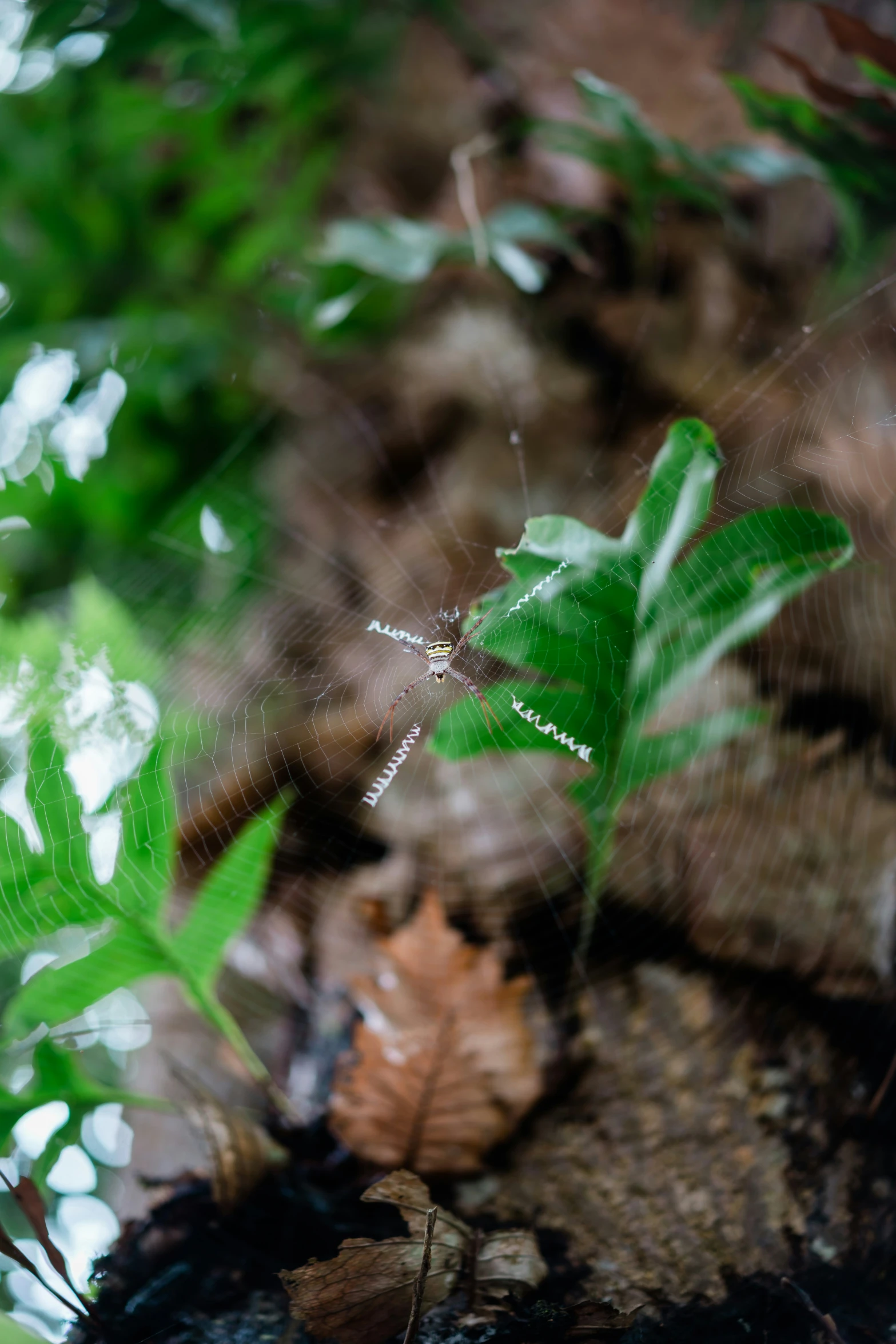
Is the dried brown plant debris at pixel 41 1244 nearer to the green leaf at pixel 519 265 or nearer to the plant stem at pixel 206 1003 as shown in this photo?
the plant stem at pixel 206 1003

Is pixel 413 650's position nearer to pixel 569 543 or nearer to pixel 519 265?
pixel 569 543

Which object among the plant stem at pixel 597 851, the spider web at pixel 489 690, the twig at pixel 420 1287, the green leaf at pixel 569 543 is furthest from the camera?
the spider web at pixel 489 690

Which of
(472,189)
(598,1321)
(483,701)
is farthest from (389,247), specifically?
(598,1321)

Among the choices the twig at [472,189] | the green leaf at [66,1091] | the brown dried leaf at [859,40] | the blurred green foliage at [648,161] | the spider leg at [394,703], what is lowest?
the green leaf at [66,1091]

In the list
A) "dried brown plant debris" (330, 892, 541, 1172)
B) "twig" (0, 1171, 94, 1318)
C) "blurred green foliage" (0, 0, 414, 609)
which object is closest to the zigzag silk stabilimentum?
"dried brown plant debris" (330, 892, 541, 1172)

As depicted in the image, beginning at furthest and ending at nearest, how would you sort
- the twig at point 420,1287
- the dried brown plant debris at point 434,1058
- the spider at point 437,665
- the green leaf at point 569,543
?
the spider at point 437,665
the dried brown plant debris at point 434,1058
the green leaf at point 569,543
the twig at point 420,1287

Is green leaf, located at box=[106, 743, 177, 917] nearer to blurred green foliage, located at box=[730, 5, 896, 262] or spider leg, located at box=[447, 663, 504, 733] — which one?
spider leg, located at box=[447, 663, 504, 733]

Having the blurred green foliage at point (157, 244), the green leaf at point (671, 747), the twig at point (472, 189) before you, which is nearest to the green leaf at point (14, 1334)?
the green leaf at point (671, 747)
